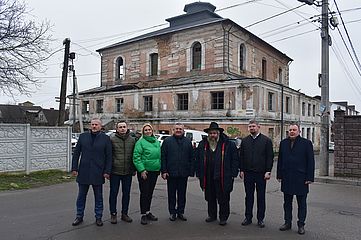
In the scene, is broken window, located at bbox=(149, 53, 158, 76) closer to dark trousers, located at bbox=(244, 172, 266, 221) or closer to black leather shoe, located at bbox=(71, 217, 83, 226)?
dark trousers, located at bbox=(244, 172, 266, 221)

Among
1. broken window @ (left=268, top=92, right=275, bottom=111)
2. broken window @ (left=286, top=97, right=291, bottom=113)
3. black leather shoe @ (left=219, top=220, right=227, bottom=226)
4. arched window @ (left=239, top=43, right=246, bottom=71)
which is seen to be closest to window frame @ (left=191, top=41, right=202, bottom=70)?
arched window @ (left=239, top=43, right=246, bottom=71)

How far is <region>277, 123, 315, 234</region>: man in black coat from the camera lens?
656 centimetres

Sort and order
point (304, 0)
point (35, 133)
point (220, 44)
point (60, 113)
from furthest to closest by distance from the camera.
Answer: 1. point (220, 44)
2. point (60, 113)
3. point (304, 0)
4. point (35, 133)

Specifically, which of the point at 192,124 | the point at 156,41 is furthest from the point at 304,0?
the point at 156,41

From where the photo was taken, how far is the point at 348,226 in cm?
698

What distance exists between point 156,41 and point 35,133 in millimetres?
28858

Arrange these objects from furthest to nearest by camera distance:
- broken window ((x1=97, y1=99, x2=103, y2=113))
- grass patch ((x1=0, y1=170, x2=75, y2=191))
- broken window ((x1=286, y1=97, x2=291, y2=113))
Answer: broken window ((x1=97, y1=99, x2=103, y2=113)) → broken window ((x1=286, y1=97, x2=291, y2=113)) → grass patch ((x1=0, y1=170, x2=75, y2=191))

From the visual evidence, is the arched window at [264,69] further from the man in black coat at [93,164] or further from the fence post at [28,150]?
the man in black coat at [93,164]

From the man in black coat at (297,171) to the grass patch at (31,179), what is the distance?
317 inches

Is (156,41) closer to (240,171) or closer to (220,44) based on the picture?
(220,44)

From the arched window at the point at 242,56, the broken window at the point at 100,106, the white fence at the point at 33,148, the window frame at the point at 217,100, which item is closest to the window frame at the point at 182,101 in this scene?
the window frame at the point at 217,100

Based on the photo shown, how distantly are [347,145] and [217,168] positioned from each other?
29.4 ft

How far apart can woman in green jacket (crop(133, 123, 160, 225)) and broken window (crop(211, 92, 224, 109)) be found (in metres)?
24.1

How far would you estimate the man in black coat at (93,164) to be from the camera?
6723 millimetres
